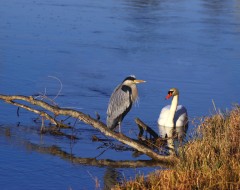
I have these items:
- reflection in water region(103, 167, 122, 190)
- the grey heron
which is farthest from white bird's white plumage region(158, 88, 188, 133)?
reflection in water region(103, 167, 122, 190)

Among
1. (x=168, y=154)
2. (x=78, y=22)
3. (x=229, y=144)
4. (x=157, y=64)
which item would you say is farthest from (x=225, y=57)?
(x=229, y=144)

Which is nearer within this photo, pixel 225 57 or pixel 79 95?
pixel 79 95

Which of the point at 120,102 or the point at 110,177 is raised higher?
the point at 120,102

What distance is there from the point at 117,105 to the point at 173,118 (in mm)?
1270

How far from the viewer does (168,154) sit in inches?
380

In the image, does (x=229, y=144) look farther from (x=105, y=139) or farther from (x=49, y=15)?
(x=49, y=15)

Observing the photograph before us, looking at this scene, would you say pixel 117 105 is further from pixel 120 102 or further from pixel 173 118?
pixel 173 118

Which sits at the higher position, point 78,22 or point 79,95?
point 78,22

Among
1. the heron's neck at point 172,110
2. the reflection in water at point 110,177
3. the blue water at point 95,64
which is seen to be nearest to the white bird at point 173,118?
the heron's neck at point 172,110

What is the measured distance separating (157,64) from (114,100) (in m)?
4.76

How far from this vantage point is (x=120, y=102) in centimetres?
1109

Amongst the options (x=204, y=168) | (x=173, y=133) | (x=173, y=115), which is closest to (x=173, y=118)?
(x=173, y=115)

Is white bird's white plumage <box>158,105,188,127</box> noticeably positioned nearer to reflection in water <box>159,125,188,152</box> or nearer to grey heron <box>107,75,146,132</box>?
reflection in water <box>159,125,188,152</box>

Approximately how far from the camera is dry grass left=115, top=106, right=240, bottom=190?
723 cm
